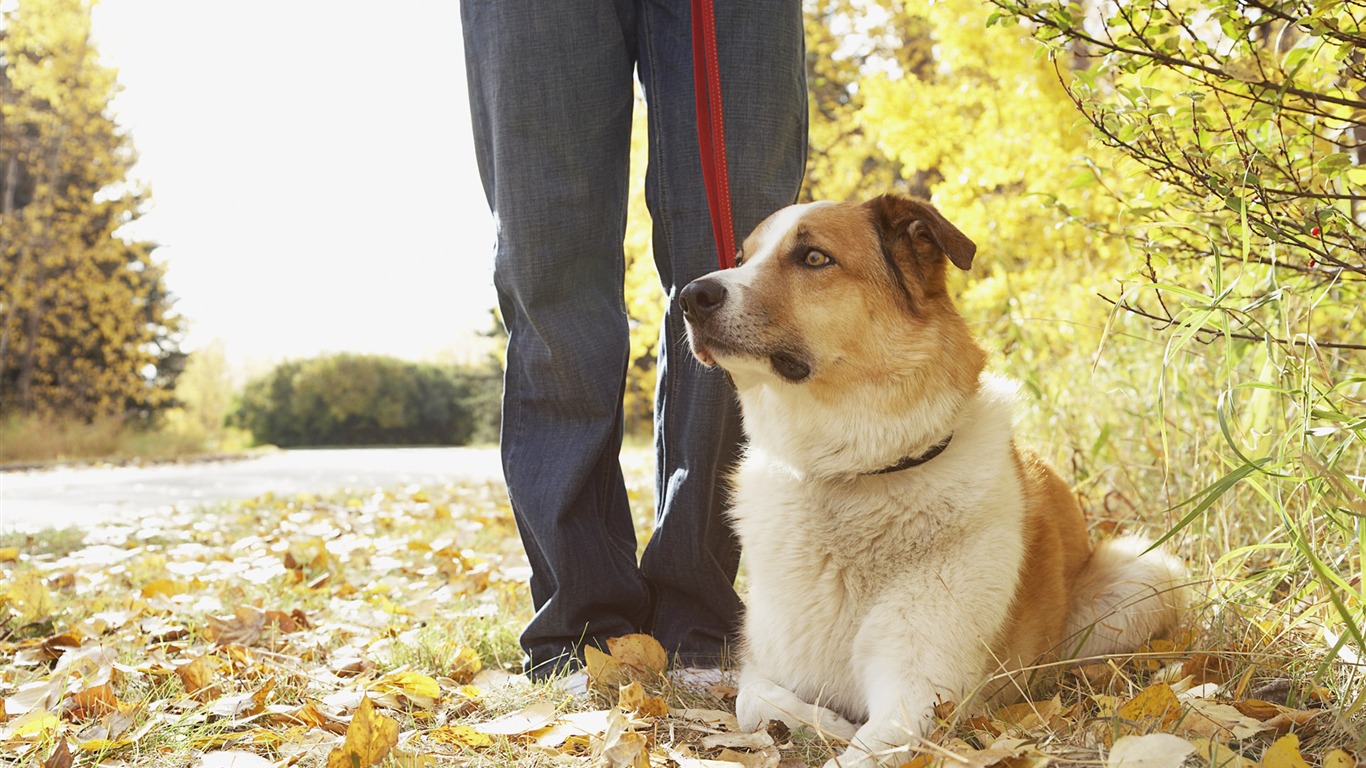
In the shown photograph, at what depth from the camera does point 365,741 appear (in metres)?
1.69

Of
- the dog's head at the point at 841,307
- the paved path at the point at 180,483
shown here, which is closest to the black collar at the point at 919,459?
the dog's head at the point at 841,307

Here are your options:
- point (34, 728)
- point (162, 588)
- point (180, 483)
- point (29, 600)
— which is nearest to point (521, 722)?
point (34, 728)

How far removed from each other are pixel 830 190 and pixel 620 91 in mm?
8152

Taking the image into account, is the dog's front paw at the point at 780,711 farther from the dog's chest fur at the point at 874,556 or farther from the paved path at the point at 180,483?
the paved path at the point at 180,483

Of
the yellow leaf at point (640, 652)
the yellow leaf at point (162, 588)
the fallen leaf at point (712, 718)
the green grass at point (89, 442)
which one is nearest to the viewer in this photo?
the fallen leaf at point (712, 718)

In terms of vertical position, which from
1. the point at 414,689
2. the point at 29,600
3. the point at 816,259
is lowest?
the point at 414,689

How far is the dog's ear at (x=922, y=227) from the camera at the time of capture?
211 cm

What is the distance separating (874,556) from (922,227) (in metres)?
0.77

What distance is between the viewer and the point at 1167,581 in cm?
230

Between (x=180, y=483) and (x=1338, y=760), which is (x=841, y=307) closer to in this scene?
(x=1338, y=760)

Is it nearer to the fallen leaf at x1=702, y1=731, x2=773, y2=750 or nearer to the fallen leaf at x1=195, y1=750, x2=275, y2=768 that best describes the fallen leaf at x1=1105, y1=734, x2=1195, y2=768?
the fallen leaf at x1=702, y1=731, x2=773, y2=750

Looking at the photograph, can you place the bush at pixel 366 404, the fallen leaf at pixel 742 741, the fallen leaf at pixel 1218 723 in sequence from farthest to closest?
the bush at pixel 366 404 < the fallen leaf at pixel 742 741 < the fallen leaf at pixel 1218 723

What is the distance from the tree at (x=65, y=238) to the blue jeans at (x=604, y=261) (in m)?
16.9

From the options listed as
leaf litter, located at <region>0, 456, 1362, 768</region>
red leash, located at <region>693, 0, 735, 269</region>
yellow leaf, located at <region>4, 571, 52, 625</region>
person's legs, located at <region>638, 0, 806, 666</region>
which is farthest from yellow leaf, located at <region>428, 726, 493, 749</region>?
yellow leaf, located at <region>4, 571, 52, 625</region>
